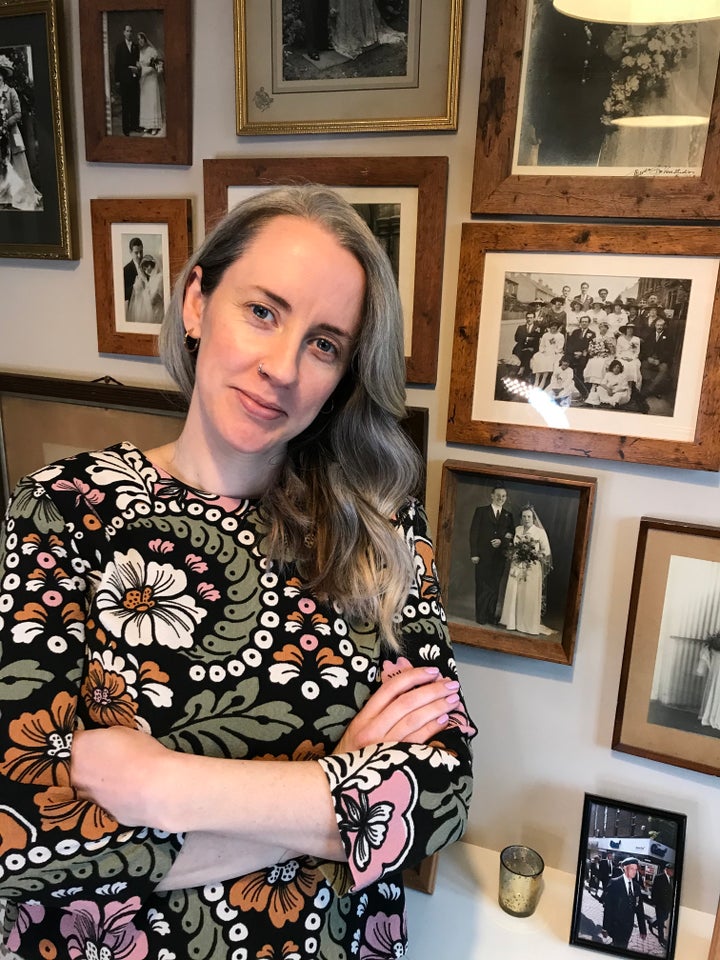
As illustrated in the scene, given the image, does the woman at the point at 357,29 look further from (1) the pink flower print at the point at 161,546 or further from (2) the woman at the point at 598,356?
(1) the pink flower print at the point at 161,546

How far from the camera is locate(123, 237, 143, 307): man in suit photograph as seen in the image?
1.43 m

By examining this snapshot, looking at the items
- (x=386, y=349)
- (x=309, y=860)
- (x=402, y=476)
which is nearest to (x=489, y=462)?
(x=402, y=476)

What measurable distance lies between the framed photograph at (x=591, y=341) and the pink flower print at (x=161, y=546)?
578 millimetres

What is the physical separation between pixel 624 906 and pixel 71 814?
39.3 inches

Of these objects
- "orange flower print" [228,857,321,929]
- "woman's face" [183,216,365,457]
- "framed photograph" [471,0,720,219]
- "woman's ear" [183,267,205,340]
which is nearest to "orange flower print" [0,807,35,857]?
"orange flower print" [228,857,321,929]

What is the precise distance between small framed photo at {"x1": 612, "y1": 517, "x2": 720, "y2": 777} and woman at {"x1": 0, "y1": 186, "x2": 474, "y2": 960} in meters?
0.42

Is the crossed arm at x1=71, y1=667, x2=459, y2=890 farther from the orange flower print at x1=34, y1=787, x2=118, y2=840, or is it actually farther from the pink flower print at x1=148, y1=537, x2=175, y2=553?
the pink flower print at x1=148, y1=537, x2=175, y2=553

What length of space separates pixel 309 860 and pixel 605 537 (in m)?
0.73

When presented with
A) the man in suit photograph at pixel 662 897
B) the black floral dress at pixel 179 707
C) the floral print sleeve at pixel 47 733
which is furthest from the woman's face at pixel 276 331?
the man in suit photograph at pixel 662 897

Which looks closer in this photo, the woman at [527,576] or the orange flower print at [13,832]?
the orange flower print at [13,832]

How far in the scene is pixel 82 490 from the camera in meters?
0.99

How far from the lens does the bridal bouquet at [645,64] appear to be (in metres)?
1.05

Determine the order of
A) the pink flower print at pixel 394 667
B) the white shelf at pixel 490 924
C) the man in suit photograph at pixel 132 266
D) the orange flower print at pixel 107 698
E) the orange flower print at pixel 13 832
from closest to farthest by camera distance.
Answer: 1. the orange flower print at pixel 13 832
2. the orange flower print at pixel 107 698
3. the pink flower print at pixel 394 667
4. the white shelf at pixel 490 924
5. the man in suit photograph at pixel 132 266

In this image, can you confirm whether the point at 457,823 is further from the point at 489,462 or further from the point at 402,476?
the point at 489,462
